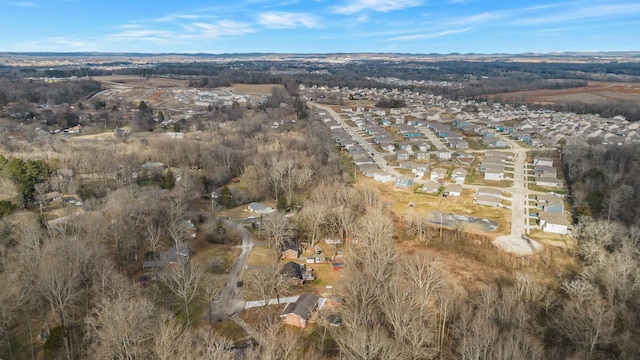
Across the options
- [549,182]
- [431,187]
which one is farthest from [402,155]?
[549,182]

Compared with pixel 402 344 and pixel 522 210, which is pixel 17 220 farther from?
pixel 522 210

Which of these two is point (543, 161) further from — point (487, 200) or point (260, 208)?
point (260, 208)

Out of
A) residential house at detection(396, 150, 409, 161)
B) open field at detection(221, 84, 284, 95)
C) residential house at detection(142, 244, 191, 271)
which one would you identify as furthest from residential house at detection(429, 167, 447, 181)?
open field at detection(221, 84, 284, 95)

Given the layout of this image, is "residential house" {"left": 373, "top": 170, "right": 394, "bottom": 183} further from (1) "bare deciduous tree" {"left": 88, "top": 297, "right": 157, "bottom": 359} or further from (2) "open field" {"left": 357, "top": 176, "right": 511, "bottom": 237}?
(1) "bare deciduous tree" {"left": 88, "top": 297, "right": 157, "bottom": 359}

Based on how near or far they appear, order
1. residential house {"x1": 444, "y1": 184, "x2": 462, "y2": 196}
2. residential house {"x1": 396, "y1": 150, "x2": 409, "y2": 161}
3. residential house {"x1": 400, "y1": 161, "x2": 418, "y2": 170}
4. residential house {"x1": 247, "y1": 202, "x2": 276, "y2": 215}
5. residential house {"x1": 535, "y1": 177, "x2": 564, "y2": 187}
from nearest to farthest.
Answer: residential house {"x1": 247, "y1": 202, "x2": 276, "y2": 215} → residential house {"x1": 444, "y1": 184, "x2": 462, "y2": 196} → residential house {"x1": 535, "y1": 177, "x2": 564, "y2": 187} → residential house {"x1": 400, "y1": 161, "x2": 418, "y2": 170} → residential house {"x1": 396, "y1": 150, "x2": 409, "y2": 161}

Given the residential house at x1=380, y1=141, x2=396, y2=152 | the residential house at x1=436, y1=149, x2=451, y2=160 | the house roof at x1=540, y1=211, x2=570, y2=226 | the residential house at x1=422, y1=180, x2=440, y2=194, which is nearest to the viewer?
the house roof at x1=540, y1=211, x2=570, y2=226

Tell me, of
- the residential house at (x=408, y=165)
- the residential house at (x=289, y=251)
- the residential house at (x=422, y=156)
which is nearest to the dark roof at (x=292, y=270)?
the residential house at (x=289, y=251)
